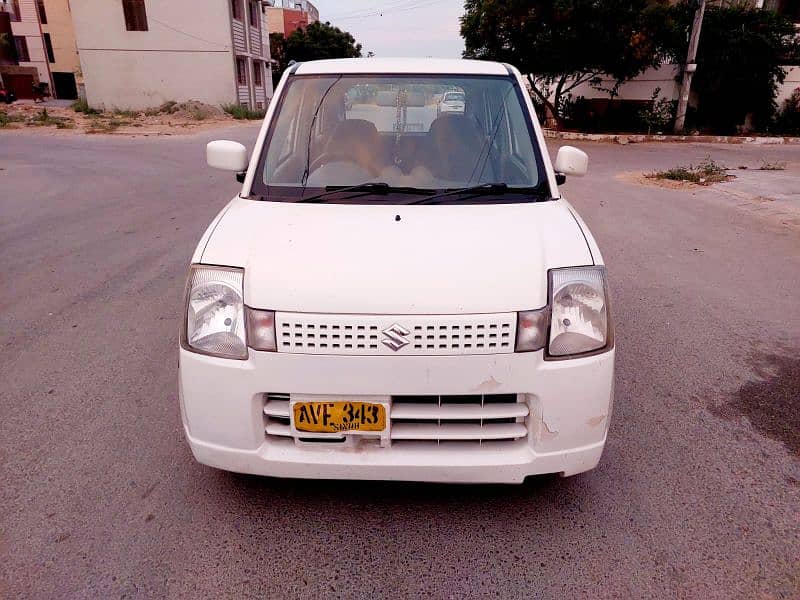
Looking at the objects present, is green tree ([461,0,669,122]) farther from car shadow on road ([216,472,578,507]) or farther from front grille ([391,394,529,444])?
front grille ([391,394,529,444])

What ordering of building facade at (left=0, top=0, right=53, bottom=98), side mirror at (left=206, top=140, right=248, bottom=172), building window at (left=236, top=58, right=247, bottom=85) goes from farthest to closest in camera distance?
building facade at (left=0, top=0, right=53, bottom=98) < building window at (left=236, top=58, right=247, bottom=85) < side mirror at (left=206, top=140, right=248, bottom=172)

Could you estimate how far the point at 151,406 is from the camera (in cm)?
328

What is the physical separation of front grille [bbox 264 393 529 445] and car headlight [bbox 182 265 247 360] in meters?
0.24

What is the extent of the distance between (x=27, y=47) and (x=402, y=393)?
201 ft

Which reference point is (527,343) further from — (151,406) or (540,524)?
(151,406)

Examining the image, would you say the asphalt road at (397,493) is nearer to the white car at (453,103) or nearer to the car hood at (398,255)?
the car hood at (398,255)


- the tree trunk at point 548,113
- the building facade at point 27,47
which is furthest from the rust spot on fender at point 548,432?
the building facade at point 27,47

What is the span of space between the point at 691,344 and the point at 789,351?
2.02ft

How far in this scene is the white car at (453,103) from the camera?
3400mm

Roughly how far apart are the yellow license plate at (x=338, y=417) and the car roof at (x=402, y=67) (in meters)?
2.10

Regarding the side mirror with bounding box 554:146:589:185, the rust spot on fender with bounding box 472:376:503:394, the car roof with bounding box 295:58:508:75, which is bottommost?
the rust spot on fender with bounding box 472:376:503:394

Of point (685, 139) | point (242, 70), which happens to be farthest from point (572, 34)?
point (242, 70)

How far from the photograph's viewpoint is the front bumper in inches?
83.0

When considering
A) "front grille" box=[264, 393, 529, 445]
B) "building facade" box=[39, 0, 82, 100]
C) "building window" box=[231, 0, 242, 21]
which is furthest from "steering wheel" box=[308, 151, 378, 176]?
"building facade" box=[39, 0, 82, 100]
